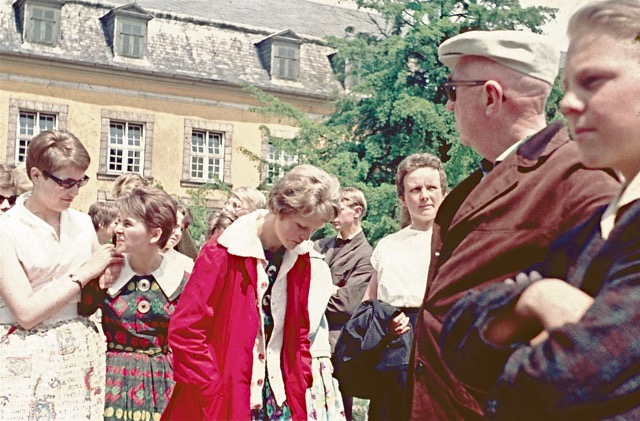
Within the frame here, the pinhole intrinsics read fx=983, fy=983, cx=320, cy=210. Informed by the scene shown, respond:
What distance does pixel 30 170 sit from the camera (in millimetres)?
4434

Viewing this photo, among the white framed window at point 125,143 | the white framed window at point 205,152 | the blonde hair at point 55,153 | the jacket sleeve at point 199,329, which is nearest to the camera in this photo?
the jacket sleeve at point 199,329

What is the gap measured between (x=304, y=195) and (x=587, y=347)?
307 cm

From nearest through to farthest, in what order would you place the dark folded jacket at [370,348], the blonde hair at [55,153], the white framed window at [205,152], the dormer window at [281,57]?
the blonde hair at [55,153]
the dark folded jacket at [370,348]
the white framed window at [205,152]
the dormer window at [281,57]

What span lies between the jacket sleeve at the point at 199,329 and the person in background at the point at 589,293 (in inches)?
114

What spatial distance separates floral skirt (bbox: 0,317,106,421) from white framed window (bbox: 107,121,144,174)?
27668 millimetres

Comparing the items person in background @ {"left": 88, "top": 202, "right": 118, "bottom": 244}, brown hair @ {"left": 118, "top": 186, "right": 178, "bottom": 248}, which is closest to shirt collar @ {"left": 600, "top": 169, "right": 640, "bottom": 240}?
brown hair @ {"left": 118, "top": 186, "right": 178, "bottom": 248}

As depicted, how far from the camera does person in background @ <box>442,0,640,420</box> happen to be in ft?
3.77

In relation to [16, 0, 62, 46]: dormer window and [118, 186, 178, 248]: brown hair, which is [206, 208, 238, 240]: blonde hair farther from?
[16, 0, 62, 46]: dormer window

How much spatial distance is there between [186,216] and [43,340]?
2.17 m

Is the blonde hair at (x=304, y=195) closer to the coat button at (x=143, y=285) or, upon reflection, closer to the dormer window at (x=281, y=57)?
the coat button at (x=143, y=285)

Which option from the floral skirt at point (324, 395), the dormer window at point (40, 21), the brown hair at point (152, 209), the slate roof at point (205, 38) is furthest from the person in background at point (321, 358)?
the dormer window at point (40, 21)

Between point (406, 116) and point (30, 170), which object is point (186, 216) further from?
point (406, 116)

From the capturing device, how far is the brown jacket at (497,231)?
67.1 inches

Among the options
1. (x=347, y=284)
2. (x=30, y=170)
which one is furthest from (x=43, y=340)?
(x=347, y=284)
